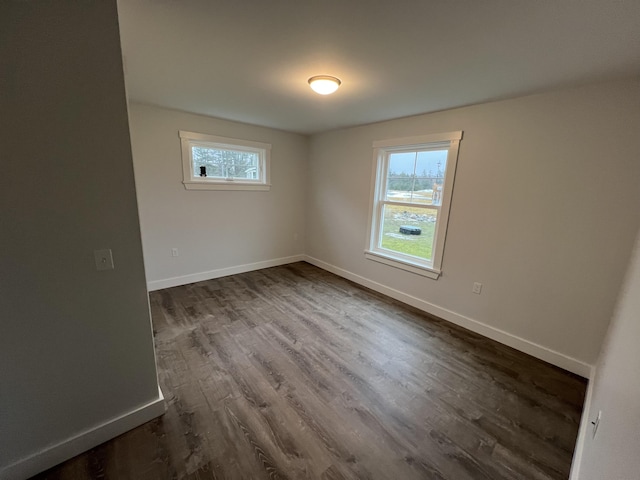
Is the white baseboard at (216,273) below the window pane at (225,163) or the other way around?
below

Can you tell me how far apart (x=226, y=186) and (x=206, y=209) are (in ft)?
1.50

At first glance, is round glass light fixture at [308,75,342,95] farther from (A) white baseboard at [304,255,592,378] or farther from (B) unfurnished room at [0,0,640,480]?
(A) white baseboard at [304,255,592,378]

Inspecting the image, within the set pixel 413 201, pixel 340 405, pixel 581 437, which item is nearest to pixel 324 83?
pixel 413 201

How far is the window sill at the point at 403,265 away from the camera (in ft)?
10.1

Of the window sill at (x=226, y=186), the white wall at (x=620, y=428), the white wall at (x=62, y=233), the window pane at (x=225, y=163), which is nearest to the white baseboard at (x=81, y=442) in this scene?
the white wall at (x=62, y=233)

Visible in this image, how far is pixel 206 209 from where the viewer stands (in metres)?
3.77

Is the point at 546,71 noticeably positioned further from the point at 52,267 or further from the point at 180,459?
the point at 180,459

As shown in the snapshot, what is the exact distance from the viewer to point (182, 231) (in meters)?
3.62

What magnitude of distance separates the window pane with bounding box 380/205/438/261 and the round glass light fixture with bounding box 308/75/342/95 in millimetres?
1851

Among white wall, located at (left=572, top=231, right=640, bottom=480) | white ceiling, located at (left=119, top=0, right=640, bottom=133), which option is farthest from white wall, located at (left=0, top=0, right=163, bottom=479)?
white wall, located at (left=572, top=231, right=640, bottom=480)

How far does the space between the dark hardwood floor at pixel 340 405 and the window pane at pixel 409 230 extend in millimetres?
904

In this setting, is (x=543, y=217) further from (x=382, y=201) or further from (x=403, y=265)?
(x=382, y=201)

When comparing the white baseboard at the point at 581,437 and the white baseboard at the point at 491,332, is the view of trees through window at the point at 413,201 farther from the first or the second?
the white baseboard at the point at 581,437

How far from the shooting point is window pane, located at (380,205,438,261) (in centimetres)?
318
